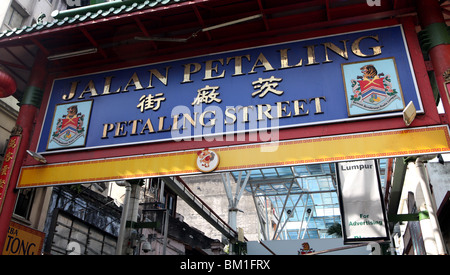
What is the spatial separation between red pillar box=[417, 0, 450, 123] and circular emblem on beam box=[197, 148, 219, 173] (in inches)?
165

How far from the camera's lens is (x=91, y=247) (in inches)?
676

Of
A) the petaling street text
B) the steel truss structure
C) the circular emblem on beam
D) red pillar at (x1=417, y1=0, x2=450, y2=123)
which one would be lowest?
the circular emblem on beam

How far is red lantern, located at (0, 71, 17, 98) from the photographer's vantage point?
350 inches

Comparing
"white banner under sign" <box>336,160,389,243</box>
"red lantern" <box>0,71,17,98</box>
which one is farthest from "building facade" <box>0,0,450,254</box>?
"white banner under sign" <box>336,160,389,243</box>

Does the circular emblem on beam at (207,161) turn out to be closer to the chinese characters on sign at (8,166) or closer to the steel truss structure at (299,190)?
the chinese characters on sign at (8,166)

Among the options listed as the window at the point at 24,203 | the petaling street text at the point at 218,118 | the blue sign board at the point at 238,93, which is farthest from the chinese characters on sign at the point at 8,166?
the window at the point at 24,203

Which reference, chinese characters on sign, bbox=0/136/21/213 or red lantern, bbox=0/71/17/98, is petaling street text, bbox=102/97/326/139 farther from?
red lantern, bbox=0/71/17/98

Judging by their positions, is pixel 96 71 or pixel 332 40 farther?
pixel 96 71

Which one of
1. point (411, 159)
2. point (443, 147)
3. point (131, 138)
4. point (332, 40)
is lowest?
point (443, 147)

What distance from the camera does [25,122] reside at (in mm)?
8867

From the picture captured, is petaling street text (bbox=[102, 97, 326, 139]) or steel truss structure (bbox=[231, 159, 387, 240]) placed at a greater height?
steel truss structure (bbox=[231, 159, 387, 240])

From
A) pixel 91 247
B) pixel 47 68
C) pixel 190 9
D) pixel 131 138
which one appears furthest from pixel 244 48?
pixel 91 247

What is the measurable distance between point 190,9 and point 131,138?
3004 millimetres

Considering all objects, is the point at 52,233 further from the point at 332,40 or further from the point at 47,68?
the point at 332,40
